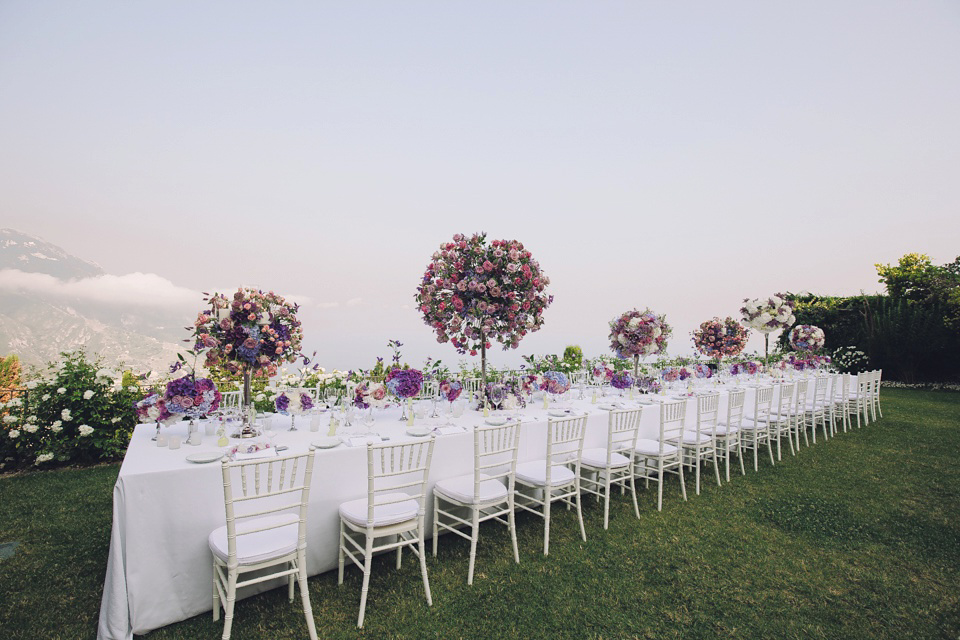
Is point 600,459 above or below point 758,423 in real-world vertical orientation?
above

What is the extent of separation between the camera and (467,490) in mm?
3104

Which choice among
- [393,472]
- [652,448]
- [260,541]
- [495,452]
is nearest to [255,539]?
[260,541]


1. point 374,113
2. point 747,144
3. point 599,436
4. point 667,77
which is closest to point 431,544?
point 599,436

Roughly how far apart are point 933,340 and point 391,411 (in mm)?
16368

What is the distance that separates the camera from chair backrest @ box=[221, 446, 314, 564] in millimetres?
2051

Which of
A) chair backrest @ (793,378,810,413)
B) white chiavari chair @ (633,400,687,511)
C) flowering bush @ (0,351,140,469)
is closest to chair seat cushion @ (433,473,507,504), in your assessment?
white chiavari chair @ (633,400,687,511)

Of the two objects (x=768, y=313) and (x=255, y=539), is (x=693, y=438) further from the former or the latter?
(x=255, y=539)

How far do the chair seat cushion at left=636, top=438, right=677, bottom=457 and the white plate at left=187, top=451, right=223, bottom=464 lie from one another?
3782 millimetres

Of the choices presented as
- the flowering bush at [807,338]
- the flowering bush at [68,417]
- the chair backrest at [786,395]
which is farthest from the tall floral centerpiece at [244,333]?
the flowering bush at [807,338]

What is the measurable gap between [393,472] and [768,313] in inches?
301

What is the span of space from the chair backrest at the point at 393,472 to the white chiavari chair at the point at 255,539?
351 mm

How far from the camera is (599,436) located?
448 cm

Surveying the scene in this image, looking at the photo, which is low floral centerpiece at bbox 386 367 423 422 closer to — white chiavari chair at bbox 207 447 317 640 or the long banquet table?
the long banquet table

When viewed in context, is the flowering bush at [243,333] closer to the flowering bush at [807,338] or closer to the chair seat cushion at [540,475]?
the chair seat cushion at [540,475]
